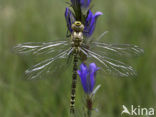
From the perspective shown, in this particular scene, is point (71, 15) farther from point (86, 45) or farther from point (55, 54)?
point (55, 54)

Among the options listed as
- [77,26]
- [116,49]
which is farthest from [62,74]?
[77,26]

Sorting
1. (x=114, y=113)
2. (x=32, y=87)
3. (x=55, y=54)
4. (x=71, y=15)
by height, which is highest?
(x=71, y=15)

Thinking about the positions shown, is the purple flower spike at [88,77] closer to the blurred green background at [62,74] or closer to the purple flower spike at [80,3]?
the blurred green background at [62,74]

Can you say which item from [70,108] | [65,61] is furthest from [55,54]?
[70,108]

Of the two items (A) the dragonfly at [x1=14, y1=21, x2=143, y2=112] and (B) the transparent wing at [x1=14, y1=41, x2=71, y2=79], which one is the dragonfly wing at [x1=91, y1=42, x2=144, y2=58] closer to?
(A) the dragonfly at [x1=14, y1=21, x2=143, y2=112]

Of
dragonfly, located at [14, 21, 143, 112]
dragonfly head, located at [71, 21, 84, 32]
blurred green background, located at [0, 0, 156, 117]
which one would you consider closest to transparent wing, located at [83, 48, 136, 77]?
dragonfly, located at [14, 21, 143, 112]

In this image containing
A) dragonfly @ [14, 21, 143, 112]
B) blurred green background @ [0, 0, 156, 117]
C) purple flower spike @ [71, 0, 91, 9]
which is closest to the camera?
purple flower spike @ [71, 0, 91, 9]

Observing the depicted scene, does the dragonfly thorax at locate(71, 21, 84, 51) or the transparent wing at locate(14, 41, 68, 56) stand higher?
the dragonfly thorax at locate(71, 21, 84, 51)
